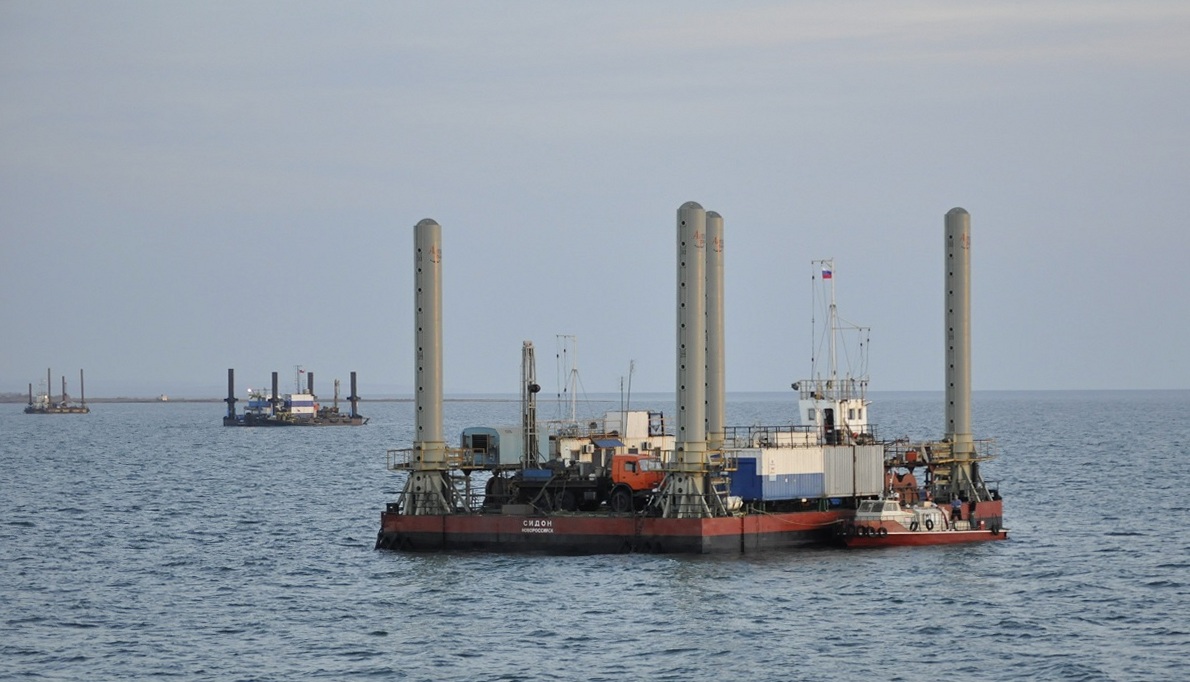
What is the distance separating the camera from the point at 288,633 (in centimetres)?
5659

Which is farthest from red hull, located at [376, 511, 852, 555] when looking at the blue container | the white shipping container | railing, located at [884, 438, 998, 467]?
railing, located at [884, 438, 998, 467]

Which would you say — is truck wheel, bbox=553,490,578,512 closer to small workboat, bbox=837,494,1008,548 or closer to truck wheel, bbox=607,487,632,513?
truck wheel, bbox=607,487,632,513

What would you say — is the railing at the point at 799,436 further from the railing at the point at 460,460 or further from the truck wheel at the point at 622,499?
the railing at the point at 460,460

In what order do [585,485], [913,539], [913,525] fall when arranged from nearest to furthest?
[585,485] → [913,539] → [913,525]

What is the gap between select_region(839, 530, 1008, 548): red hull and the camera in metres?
73.9

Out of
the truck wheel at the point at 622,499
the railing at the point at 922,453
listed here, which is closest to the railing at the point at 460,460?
the truck wheel at the point at 622,499

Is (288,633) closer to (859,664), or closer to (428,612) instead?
(428,612)

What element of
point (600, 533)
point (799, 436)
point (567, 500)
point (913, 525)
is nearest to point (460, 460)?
point (567, 500)

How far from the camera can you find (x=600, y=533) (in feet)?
228

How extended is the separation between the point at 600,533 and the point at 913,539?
14.5 metres

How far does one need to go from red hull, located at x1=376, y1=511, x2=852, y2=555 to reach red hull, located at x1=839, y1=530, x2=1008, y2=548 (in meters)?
1.22

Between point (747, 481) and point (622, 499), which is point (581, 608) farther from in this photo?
point (747, 481)

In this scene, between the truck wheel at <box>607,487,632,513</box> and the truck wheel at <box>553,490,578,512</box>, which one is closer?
the truck wheel at <box>607,487,632,513</box>

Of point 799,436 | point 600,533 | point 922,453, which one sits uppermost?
point 799,436
